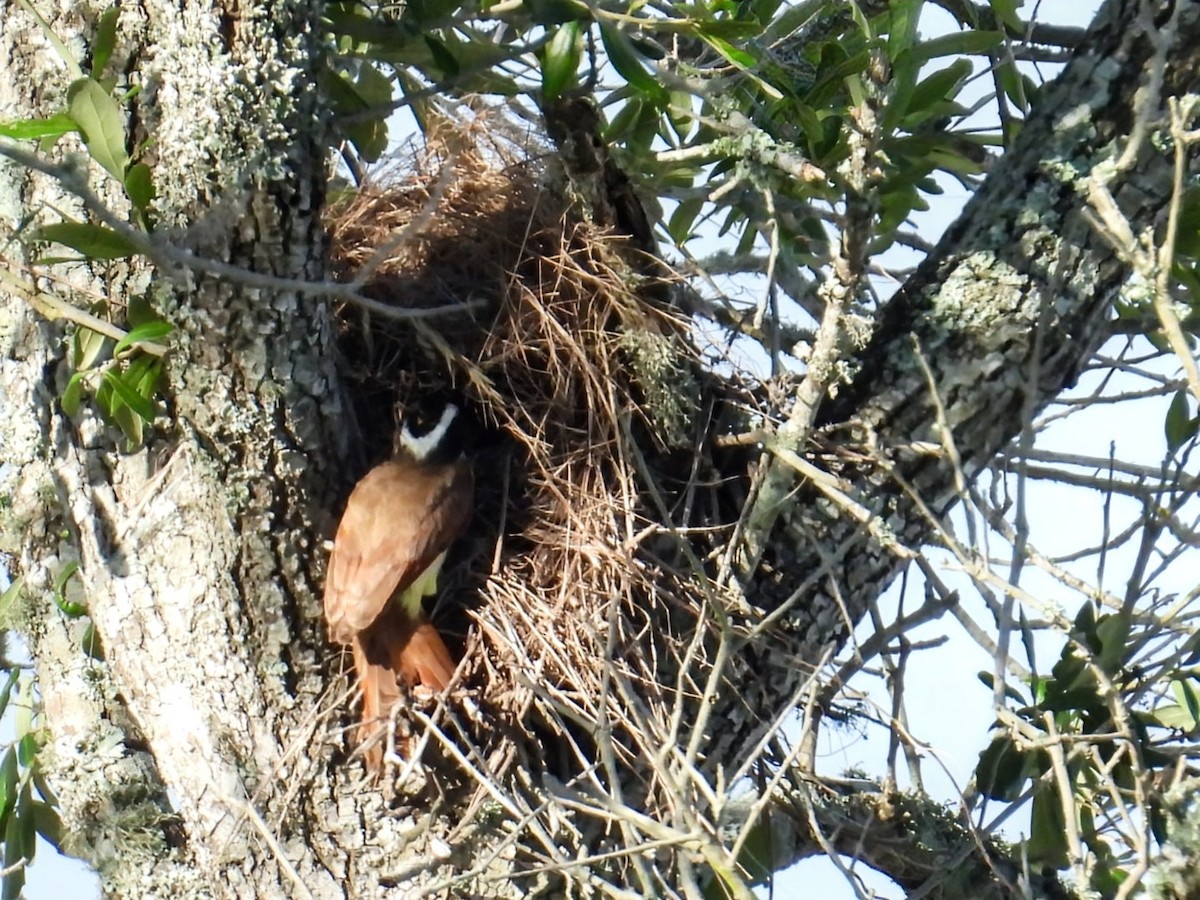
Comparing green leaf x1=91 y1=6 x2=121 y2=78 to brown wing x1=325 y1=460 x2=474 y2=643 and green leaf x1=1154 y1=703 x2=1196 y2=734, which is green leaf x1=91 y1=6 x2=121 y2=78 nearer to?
brown wing x1=325 y1=460 x2=474 y2=643

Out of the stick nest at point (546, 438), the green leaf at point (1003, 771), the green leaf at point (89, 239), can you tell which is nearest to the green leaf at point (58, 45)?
the green leaf at point (89, 239)

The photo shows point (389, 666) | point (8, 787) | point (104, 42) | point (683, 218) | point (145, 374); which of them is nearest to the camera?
point (104, 42)

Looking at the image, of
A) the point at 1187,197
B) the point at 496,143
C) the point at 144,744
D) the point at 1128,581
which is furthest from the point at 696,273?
the point at 144,744

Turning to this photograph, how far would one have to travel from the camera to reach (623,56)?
7.05ft

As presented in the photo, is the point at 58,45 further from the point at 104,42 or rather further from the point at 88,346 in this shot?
the point at 88,346

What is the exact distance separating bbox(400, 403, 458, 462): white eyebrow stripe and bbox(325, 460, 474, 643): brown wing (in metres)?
0.07

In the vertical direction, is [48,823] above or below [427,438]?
below

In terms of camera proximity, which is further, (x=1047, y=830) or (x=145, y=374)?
(x=1047, y=830)

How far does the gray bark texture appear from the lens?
6.93 feet

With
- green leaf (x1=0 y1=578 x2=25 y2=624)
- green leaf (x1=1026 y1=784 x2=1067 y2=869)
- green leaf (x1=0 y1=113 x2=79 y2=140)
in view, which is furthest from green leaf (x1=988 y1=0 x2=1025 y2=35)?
green leaf (x1=0 y1=578 x2=25 y2=624)

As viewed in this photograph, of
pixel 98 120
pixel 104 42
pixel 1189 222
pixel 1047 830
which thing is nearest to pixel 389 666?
pixel 98 120

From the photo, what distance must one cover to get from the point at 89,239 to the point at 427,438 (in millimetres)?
892

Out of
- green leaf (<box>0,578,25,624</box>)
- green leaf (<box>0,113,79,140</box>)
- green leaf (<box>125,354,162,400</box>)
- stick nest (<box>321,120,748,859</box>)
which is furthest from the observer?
green leaf (<box>0,578,25,624</box>)

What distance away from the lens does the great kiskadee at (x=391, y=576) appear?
2.33 meters
